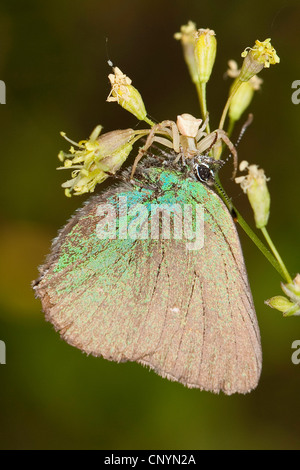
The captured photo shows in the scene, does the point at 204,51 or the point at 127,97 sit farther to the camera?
the point at 204,51

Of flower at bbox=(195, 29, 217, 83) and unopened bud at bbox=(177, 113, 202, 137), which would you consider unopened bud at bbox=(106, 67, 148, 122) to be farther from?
flower at bbox=(195, 29, 217, 83)

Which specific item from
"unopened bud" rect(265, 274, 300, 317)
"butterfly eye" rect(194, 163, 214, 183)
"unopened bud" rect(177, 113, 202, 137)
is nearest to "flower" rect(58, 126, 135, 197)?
"unopened bud" rect(177, 113, 202, 137)

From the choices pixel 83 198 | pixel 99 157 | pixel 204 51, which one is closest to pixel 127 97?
pixel 99 157

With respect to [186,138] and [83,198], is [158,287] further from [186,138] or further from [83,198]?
[83,198]

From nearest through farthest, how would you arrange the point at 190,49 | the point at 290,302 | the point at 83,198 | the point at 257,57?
the point at 290,302 < the point at 257,57 < the point at 190,49 < the point at 83,198

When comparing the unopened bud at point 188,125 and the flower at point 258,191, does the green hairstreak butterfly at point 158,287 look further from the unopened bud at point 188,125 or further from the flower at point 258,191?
the flower at point 258,191

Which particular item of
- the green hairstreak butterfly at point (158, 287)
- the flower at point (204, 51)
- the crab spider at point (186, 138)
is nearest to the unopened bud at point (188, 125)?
the crab spider at point (186, 138)
